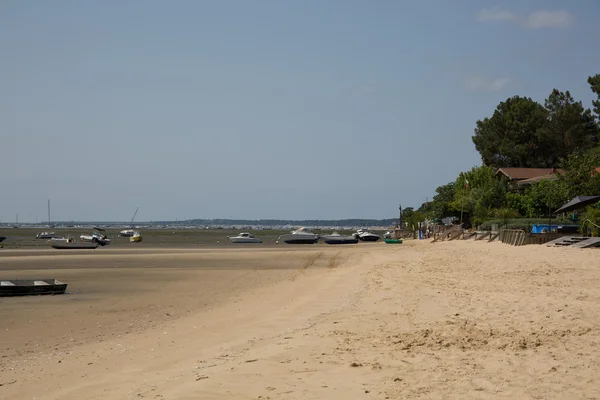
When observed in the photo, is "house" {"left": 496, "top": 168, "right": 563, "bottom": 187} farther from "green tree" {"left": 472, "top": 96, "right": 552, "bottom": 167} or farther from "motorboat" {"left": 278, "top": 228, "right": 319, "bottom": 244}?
"motorboat" {"left": 278, "top": 228, "right": 319, "bottom": 244}

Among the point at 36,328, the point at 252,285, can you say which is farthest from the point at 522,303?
the point at 252,285

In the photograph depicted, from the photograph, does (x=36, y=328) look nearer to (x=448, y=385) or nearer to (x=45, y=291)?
(x=45, y=291)

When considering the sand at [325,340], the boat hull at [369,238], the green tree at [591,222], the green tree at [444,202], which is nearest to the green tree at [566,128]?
the green tree at [444,202]

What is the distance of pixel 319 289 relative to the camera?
68.0 feet

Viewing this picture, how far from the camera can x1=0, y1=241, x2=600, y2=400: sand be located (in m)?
7.73

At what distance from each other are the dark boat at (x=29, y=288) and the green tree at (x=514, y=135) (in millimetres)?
66798

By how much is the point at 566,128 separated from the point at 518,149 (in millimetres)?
6274

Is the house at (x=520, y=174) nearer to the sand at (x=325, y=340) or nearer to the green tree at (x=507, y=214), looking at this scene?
the green tree at (x=507, y=214)

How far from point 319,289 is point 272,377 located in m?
12.6

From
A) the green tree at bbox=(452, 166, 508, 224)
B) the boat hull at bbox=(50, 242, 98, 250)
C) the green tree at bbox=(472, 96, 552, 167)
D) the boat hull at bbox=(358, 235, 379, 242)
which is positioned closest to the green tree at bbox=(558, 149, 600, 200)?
the green tree at bbox=(452, 166, 508, 224)

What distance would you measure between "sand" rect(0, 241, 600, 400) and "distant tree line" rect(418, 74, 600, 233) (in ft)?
133

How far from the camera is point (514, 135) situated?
262 feet

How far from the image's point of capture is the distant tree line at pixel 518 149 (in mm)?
61463

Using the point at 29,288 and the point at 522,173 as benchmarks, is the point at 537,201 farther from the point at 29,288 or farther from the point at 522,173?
the point at 29,288
